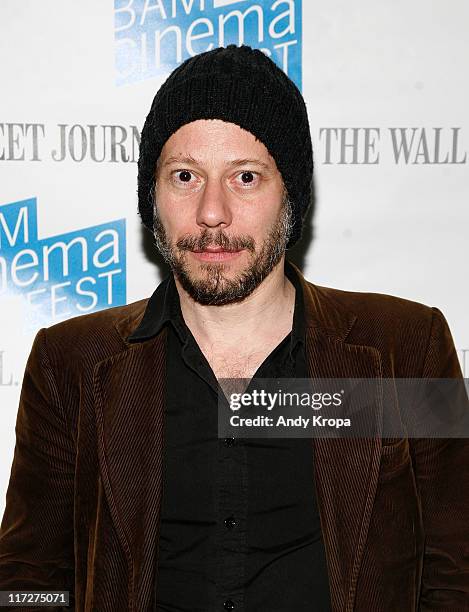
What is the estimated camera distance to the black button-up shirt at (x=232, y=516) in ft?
5.32

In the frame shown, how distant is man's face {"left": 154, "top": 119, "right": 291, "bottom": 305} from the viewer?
1.65 m

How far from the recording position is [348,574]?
63.7 inches

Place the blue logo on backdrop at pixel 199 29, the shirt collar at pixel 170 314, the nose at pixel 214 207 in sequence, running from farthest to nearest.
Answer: the blue logo on backdrop at pixel 199 29
the shirt collar at pixel 170 314
the nose at pixel 214 207

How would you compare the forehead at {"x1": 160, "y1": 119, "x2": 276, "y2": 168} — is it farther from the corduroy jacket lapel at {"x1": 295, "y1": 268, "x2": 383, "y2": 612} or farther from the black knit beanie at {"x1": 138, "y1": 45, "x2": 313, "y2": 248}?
the corduroy jacket lapel at {"x1": 295, "y1": 268, "x2": 383, "y2": 612}

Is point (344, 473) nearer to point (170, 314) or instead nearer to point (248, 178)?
point (170, 314)

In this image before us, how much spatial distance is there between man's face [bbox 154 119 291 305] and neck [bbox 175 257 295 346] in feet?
0.24

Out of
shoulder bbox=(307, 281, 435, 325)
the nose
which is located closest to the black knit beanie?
the nose

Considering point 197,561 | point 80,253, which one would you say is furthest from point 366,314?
point 80,253

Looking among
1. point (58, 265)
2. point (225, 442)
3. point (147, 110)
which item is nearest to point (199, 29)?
point (147, 110)

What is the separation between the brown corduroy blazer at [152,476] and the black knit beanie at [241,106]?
0.34m

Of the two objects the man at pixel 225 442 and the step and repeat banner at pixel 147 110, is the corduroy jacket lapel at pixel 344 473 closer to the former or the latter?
the man at pixel 225 442

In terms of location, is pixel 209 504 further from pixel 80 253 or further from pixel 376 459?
pixel 80 253

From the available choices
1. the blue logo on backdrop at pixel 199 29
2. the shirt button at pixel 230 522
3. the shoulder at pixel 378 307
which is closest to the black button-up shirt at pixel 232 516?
the shirt button at pixel 230 522

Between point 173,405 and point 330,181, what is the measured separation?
36.2 inches
